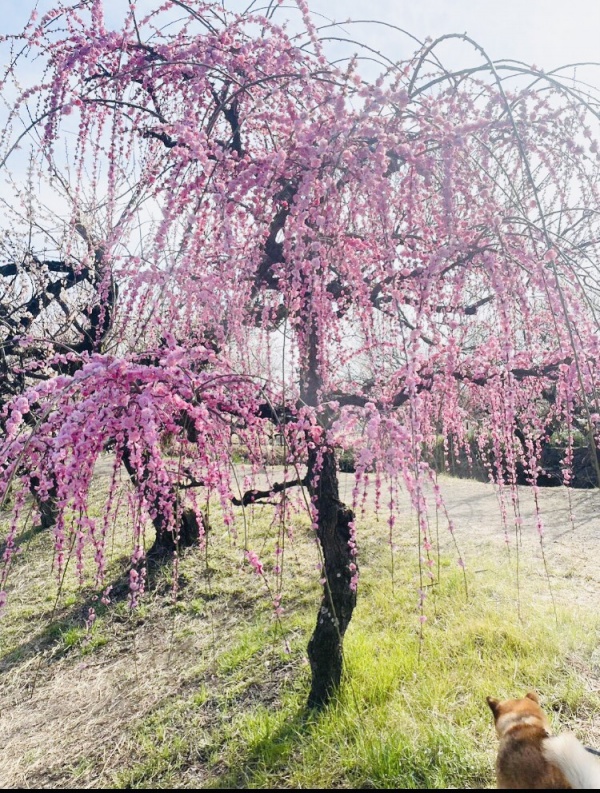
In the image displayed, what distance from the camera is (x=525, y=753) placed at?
75.9 inches

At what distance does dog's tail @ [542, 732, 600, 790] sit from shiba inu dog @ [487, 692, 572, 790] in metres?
0.01

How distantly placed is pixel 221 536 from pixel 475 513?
3455mm

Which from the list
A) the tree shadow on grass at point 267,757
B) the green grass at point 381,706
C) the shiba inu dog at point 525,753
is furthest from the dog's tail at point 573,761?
the tree shadow on grass at point 267,757

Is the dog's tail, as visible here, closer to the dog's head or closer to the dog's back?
the dog's back

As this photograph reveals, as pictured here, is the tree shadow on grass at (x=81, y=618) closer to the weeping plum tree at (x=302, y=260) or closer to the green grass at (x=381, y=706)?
the green grass at (x=381, y=706)

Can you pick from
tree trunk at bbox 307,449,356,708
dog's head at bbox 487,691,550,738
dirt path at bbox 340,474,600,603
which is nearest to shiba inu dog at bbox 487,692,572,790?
dog's head at bbox 487,691,550,738

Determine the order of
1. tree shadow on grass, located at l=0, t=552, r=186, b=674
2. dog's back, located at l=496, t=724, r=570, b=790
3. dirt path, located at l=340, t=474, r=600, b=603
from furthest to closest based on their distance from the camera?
dirt path, located at l=340, t=474, r=600, b=603 → tree shadow on grass, located at l=0, t=552, r=186, b=674 → dog's back, located at l=496, t=724, r=570, b=790

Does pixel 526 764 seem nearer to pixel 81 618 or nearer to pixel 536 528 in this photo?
pixel 81 618

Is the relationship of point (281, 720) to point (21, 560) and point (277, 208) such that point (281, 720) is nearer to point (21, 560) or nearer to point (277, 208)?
point (277, 208)

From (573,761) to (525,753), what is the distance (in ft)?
0.70

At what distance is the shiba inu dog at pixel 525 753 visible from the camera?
5.94 ft

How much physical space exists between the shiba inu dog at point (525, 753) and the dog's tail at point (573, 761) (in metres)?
0.01

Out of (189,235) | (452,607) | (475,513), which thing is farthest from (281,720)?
(475,513)

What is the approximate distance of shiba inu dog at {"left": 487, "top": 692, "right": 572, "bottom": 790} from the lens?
71.3 inches
